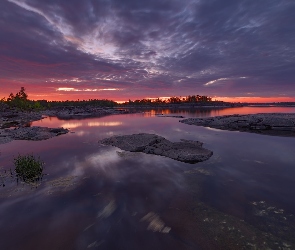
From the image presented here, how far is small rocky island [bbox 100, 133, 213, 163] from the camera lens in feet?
74.4

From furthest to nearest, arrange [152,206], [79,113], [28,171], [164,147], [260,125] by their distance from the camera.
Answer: [79,113], [260,125], [164,147], [28,171], [152,206]

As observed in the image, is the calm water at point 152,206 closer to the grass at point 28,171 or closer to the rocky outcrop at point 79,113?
the grass at point 28,171

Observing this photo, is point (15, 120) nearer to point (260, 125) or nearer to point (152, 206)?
point (152, 206)

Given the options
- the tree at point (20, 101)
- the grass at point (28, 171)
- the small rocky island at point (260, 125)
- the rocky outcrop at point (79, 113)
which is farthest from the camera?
the tree at point (20, 101)

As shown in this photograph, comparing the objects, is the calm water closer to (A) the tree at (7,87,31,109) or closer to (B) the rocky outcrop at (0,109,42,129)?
(B) the rocky outcrop at (0,109,42,129)

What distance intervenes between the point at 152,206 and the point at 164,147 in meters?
14.3

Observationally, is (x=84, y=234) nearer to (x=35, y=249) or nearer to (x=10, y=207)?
(x=35, y=249)

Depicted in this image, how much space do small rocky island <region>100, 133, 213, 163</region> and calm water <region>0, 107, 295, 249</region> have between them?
1565mm

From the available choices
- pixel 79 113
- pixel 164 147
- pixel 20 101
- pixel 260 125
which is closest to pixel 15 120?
pixel 79 113

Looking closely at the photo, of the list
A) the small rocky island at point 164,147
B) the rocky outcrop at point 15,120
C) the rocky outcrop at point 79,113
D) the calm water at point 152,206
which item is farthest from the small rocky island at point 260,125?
the rocky outcrop at point 79,113

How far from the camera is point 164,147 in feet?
86.4

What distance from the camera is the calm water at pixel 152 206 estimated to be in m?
9.40

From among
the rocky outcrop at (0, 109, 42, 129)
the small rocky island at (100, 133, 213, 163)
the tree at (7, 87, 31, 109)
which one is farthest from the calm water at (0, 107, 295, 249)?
the tree at (7, 87, 31, 109)

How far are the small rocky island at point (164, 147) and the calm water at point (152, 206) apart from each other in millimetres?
1565
